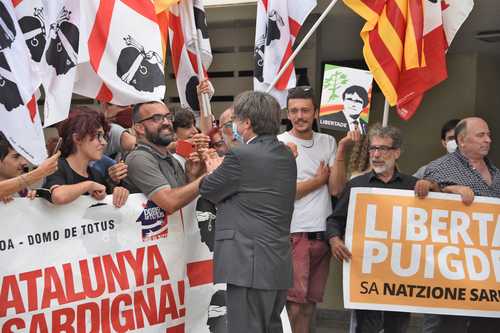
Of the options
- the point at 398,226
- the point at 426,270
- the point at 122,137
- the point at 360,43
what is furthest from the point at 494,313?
the point at 360,43

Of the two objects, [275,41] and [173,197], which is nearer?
[173,197]

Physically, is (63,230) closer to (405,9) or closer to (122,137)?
(122,137)

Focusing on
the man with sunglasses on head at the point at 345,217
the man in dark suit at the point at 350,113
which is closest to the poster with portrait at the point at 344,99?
the man in dark suit at the point at 350,113

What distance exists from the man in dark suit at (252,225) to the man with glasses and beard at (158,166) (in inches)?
12.1

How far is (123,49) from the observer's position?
471 cm

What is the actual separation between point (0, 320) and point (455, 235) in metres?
3.08

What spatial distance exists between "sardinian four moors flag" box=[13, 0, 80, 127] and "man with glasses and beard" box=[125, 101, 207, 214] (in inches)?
19.4

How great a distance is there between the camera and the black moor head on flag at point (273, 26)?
19.0ft

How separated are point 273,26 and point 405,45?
103 centimetres

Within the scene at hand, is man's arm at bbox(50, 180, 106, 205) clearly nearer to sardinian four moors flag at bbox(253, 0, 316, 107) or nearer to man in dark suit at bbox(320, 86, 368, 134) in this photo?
sardinian four moors flag at bbox(253, 0, 316, 107)

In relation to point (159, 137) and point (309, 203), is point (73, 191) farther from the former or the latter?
point (309, 203)

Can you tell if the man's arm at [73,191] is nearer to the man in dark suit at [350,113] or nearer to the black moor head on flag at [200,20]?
the black moor head on flag at [200,20]

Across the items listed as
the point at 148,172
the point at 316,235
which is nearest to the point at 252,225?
the point at 148,172

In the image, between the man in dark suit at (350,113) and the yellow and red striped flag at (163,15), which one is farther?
the man in dark suit at (350,113)
